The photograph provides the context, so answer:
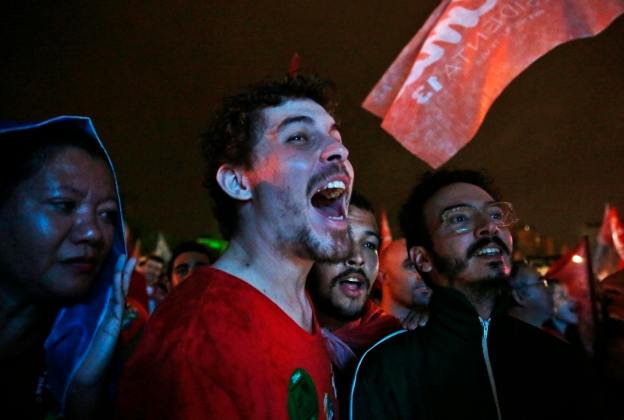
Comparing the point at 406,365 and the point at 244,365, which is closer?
the point at 244,365

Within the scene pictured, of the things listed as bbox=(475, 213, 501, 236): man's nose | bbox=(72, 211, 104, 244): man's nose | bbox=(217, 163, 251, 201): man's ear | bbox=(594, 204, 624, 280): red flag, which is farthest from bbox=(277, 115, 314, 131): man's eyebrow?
bbox=(594, 204, 624, 280): red flag

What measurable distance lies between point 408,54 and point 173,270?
3.86m

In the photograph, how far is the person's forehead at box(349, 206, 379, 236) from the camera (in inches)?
139

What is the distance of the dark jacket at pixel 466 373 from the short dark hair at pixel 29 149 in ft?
5.70

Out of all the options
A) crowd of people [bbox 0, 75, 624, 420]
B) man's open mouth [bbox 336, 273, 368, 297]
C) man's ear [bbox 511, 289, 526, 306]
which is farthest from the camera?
man's ear [bbox 511, 289, 526, 306]

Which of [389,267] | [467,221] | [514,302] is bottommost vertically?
[514,302]

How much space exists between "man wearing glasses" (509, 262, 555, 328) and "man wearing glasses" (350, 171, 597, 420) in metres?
2.74

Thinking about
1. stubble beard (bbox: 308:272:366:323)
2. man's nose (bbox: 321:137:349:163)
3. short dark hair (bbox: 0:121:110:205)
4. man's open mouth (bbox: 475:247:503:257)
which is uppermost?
short dark hair (bbox: 0:121:110:205)

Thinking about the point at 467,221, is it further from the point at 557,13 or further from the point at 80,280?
the point at 80,280

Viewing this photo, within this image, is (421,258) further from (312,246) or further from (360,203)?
(312,246)

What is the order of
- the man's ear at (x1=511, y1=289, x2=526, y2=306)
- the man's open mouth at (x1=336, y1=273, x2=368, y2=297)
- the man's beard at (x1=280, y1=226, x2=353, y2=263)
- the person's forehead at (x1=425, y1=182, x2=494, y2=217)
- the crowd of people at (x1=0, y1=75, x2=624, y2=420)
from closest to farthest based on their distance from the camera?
the crowd of people at (x1=0, y1=75, x2=624, y2=420), the man's beard at (x1=280, y1=226, x2=353, y2=263), the person's forehead at (x1=425, y1=182, x2=494, y2=217), the man's open mouth at (x1=336, y1=273, x2=368, y2=297), the man's ear at (x1=511, y1=289, x2=526, y2=306)

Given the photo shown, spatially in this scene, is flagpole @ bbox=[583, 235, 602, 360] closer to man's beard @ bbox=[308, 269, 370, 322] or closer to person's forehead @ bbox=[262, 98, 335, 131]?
man's beard @ bbox=[308, 269, 370, 322]

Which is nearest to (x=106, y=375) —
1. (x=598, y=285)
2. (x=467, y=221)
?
(x=467, y=221)

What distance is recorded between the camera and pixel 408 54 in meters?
3.93
